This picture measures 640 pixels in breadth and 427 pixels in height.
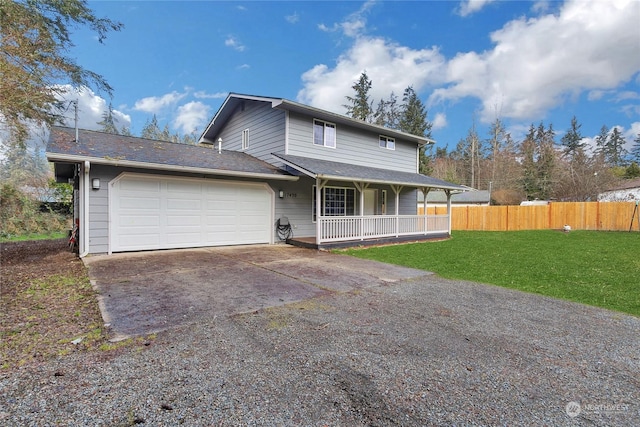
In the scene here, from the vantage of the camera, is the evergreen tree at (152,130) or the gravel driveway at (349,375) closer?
the gravel driveway at (349,375)

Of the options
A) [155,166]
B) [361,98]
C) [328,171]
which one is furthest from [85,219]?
[361,98]

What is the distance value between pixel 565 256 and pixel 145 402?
35.7ft

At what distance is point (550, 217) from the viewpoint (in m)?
18.7

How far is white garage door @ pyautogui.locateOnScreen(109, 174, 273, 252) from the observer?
26.6ft

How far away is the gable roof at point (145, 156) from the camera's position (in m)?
7.38

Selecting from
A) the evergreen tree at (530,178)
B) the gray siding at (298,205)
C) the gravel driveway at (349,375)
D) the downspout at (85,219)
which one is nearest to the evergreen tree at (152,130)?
the gray siding at (298,205)

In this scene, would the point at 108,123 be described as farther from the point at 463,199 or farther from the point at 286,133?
the point at 463,199

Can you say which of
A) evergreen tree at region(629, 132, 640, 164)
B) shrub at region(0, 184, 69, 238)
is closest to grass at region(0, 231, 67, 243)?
shrub at region(0, 184, 69, 238)

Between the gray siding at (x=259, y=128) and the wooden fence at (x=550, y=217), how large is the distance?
1379 cm

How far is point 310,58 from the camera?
22.1 meters

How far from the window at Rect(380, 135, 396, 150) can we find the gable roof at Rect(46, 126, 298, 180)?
19.3ft

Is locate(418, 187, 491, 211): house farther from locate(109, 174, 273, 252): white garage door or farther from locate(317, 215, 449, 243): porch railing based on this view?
locate(109, 174, 273, 252): white garage door

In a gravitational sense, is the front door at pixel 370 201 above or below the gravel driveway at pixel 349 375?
above

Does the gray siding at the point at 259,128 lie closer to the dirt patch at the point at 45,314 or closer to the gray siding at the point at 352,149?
the gray siding at the point at 352,149
